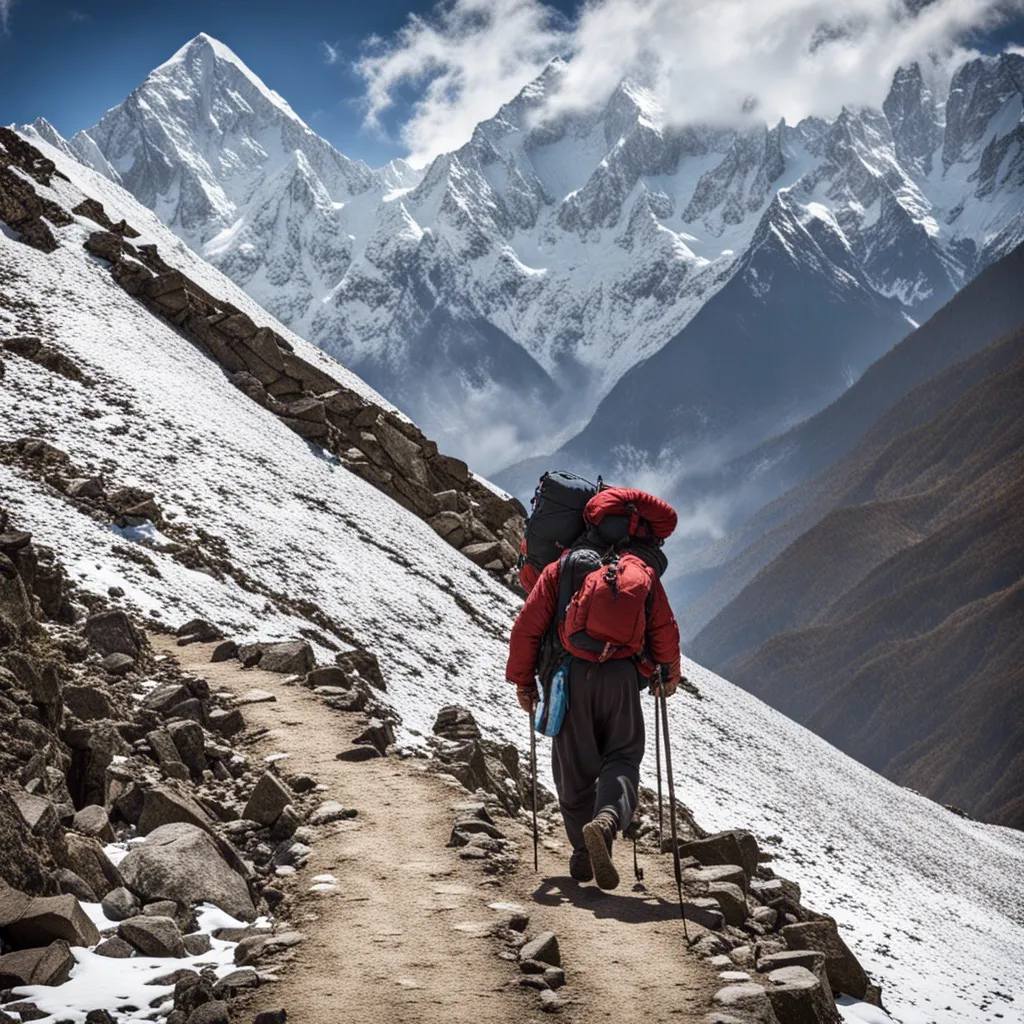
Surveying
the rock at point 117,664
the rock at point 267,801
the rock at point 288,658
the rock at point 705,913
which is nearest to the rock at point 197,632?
the rock at point 288,658

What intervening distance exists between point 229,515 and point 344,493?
20.4 feet

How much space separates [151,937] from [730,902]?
417cm

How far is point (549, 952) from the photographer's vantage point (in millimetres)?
6617

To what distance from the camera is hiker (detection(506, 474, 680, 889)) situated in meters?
8.09

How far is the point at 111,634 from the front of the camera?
40.1 feet

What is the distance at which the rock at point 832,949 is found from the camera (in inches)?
311

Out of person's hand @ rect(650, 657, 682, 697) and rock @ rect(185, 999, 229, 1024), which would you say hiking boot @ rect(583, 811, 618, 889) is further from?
rock @ rect(185, 999, 229, 1024)

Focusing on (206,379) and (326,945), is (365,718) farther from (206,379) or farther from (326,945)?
(206,379)

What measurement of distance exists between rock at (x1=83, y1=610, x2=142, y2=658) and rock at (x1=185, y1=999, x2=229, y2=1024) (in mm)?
7010

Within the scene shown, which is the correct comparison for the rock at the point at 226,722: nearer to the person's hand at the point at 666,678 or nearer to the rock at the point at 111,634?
the rock at the point at 111,634

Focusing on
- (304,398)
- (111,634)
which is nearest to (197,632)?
(111,634)

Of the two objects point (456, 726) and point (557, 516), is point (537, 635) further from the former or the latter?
point (456, 726)

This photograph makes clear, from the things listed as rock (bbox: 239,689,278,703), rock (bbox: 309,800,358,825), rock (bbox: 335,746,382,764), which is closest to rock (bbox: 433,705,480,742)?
rock (bbox: 239,689,278,703)

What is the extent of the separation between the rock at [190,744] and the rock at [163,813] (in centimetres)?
170
